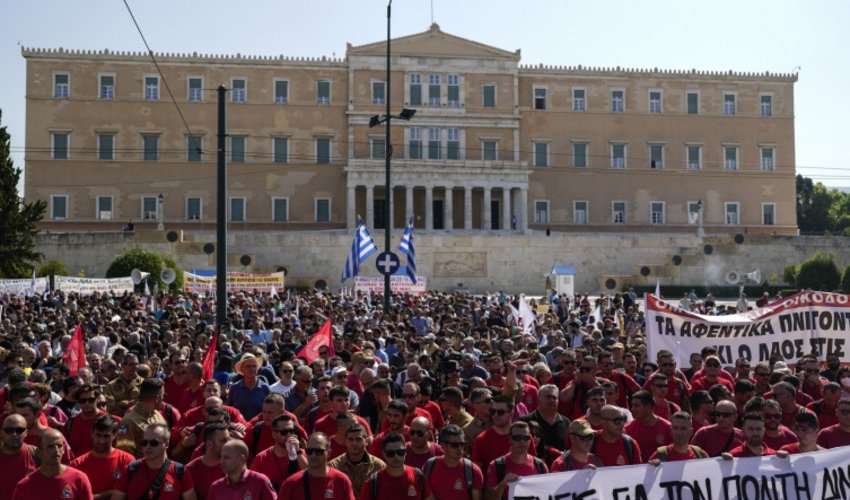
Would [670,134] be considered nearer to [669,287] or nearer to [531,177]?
[531,177]

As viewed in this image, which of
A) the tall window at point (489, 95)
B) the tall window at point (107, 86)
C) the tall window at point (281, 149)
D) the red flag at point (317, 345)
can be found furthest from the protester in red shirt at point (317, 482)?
the tall window at point (107, 86)

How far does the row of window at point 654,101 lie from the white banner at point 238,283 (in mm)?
28792

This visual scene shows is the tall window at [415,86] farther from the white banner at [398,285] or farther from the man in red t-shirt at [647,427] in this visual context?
the man in red t-shirt at [647,427]

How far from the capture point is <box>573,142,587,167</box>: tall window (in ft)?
174

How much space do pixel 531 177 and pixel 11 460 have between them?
4775 cm

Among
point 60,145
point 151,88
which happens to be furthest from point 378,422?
point 60,145

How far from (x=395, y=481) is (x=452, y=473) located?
35 cm

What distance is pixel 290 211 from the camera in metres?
50.9

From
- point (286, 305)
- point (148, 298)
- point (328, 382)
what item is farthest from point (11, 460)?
point (148, 298)

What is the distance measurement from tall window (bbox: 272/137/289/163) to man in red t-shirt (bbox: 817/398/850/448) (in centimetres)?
4549

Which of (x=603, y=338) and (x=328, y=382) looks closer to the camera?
(x=328, y=382)

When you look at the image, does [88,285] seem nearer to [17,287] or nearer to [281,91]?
[17,287]

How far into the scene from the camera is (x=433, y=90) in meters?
51.1

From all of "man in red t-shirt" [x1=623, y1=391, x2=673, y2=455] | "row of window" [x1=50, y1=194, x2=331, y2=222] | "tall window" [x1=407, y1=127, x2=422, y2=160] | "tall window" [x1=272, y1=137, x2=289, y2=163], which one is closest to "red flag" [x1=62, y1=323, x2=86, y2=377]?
"man in red t-shirt" [x1=623, y1=391, x2=673, y2=455]
